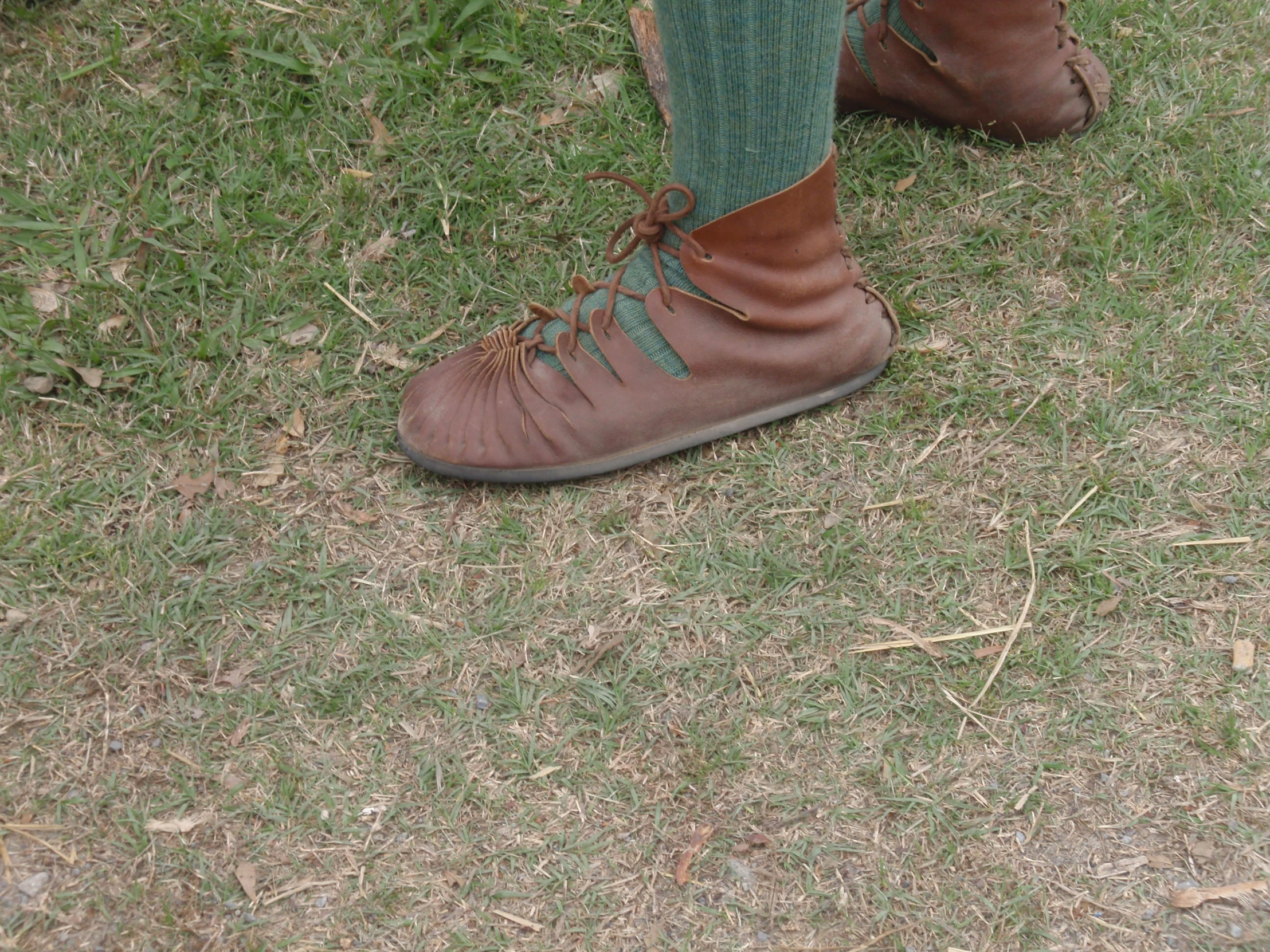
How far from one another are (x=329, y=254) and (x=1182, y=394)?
61.1 inches

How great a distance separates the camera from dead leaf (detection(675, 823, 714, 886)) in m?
1.26

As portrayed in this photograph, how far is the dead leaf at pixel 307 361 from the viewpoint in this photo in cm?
175

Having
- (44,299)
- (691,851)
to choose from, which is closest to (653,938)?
(691,851)

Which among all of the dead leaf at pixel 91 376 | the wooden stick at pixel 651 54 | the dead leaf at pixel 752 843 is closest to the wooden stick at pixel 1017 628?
the dead leaf at pixel 752 843

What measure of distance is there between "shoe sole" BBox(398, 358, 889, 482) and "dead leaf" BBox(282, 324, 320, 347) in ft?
1.09

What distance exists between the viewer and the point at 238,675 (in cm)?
142

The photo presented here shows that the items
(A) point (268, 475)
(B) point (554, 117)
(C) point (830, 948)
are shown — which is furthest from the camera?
(B) point (554, 117)

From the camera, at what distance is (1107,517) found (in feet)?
5.03

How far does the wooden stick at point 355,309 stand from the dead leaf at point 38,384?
49 cm

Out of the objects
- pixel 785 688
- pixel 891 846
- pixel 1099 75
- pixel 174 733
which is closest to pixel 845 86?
pixel 1099 75

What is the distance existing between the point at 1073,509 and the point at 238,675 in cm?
131

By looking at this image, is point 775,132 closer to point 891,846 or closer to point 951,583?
point 951,583

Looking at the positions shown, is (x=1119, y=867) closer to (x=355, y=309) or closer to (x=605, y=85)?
(x=355, y=309)

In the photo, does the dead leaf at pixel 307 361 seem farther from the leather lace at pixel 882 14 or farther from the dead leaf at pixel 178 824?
the leather lace at pixel 882 14
